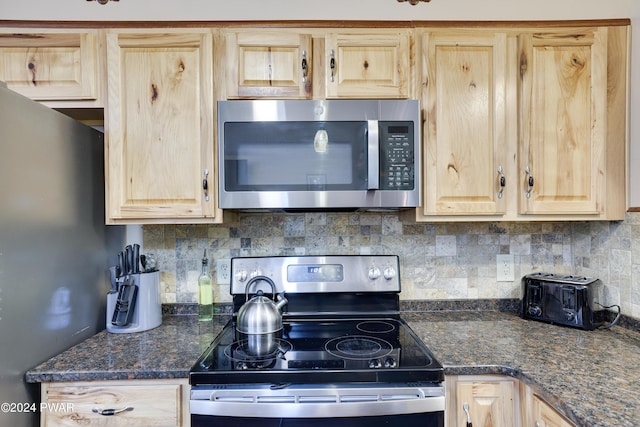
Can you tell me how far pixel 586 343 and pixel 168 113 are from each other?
1849 mm

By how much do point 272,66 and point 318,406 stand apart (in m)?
1.26

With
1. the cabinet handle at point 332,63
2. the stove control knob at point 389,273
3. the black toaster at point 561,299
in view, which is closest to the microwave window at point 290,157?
the cabinet handle at point 332,63

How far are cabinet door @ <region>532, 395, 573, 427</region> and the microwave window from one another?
35.3 inches

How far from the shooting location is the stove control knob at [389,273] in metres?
1.65

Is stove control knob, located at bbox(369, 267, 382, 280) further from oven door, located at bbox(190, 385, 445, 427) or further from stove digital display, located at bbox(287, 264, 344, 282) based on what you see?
oven door, located at bbox(190, 385, 445, 427)

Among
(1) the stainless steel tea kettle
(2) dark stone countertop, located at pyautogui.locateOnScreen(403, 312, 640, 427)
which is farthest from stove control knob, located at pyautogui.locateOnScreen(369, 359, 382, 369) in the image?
(1) the stainless steel tea kettle

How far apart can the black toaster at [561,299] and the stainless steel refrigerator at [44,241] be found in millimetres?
1904

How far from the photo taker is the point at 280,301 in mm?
1519

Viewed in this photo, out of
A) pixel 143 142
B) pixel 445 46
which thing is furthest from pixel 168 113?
pixel 445 46

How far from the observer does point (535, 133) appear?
1.44m

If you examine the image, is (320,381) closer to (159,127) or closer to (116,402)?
(116,402)

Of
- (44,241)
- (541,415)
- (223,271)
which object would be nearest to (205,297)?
(223,271)

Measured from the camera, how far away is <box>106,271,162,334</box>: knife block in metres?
1.45
